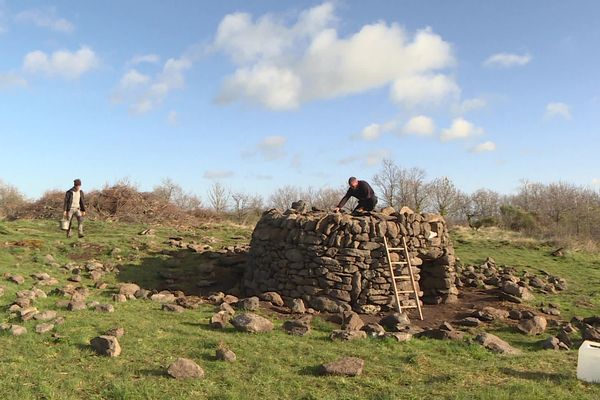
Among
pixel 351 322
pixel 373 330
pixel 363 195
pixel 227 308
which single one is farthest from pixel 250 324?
pixel 363 195

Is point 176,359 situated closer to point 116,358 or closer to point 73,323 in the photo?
point 116,358

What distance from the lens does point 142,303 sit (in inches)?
396

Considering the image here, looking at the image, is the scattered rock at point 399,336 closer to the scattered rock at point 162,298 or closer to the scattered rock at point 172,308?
the scattered rock at point 172,308

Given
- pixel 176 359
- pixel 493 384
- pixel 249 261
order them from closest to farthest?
1. pixel 493 384
2. pixel 176 359
3. pixel 249 261

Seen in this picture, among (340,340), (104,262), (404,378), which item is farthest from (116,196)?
(404,378)

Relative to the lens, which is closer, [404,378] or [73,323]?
[404,378]

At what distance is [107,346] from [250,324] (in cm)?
231

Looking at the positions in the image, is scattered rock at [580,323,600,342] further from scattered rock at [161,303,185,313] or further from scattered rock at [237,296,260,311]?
scattered rock at [161,303,185,313]

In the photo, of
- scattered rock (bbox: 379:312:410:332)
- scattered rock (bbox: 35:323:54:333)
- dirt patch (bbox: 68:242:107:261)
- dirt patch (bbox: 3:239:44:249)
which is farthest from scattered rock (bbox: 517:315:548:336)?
dirt patch (bbox: 3:239:44:249)

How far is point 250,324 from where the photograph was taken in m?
8.05

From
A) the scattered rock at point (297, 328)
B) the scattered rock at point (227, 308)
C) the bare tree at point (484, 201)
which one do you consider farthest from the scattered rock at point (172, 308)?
the bare tree at point (484, 201)

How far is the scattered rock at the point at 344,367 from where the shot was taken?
6051mm

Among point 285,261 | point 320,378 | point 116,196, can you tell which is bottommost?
point 320,378

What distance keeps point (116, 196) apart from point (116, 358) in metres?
21.5
